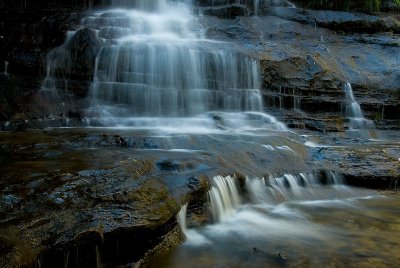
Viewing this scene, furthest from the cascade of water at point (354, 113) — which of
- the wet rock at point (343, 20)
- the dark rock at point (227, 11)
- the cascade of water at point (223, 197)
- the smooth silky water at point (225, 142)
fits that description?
the cascade of water at point (223, 197)

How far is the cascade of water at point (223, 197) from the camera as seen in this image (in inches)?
191

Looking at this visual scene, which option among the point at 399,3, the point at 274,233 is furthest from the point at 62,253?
the point at 399,3

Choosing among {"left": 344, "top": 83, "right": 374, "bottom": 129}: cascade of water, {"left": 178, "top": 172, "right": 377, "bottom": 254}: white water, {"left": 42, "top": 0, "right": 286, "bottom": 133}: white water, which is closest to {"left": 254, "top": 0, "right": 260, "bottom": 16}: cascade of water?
{"left": 42, "top": 0, "right": 286, "bottom": 133}: white water

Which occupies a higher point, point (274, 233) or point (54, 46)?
point (54, 46)

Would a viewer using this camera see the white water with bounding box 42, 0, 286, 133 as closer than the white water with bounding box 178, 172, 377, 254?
No

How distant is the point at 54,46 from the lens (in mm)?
10266

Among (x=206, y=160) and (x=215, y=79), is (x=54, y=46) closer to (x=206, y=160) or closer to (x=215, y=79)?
(x=215, y=79)

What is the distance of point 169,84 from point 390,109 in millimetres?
6337

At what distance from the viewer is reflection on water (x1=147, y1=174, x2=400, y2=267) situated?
3.85 meters

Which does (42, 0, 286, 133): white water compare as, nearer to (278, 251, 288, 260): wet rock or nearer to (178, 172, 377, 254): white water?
(178, 172, 377, 254): white water

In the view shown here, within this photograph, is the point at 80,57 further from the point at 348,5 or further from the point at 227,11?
the point at 348,5

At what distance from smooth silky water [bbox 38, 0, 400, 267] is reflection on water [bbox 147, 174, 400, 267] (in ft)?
0.04

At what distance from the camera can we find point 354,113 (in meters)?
10.7

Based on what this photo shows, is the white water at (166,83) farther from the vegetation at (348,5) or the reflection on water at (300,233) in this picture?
the vegetation at (348,5)
